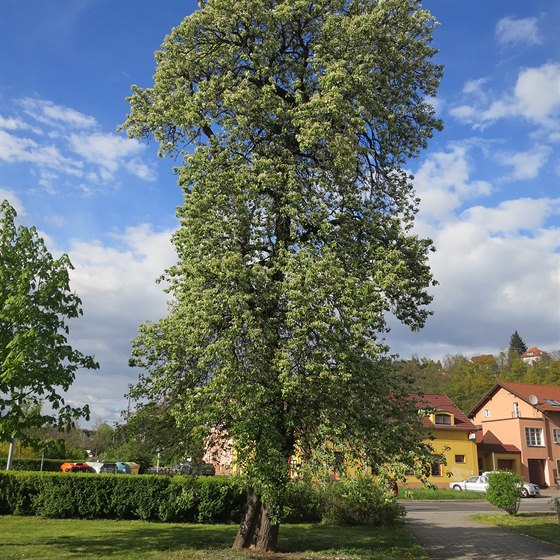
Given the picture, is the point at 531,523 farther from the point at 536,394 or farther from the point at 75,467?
the point at 536,394

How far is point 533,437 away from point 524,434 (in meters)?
1.23

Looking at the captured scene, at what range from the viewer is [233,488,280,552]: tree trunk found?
1254 centimetres

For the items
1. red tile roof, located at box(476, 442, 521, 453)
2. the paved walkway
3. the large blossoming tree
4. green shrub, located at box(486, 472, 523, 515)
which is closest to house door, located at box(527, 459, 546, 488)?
red tile roof, located at box(476, 442, 521, 453)

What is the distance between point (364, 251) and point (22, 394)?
25.5ft

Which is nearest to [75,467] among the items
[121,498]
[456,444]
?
[121,498]

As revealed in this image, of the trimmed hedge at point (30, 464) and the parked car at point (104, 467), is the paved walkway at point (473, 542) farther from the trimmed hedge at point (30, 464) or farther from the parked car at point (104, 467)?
the trimmed hedge at point (30, 464)

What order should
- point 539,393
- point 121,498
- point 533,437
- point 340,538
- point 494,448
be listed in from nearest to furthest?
point 340,538
point 121,498
point 494,448
point 533,437
point 539,393

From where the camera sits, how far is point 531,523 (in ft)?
66.0

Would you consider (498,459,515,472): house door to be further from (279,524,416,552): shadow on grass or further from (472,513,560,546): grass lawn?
(279,524,416,552): shadow on grass

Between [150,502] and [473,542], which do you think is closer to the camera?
[473,542]

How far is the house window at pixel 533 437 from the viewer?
49.9 m

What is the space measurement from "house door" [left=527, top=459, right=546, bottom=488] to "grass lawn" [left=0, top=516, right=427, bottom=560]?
37.6 metres

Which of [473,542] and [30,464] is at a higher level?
[30,464]

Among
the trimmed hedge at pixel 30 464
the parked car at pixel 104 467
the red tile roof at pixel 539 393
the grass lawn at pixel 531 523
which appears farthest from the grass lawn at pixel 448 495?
the trimmed hedge at pixel 30 464
